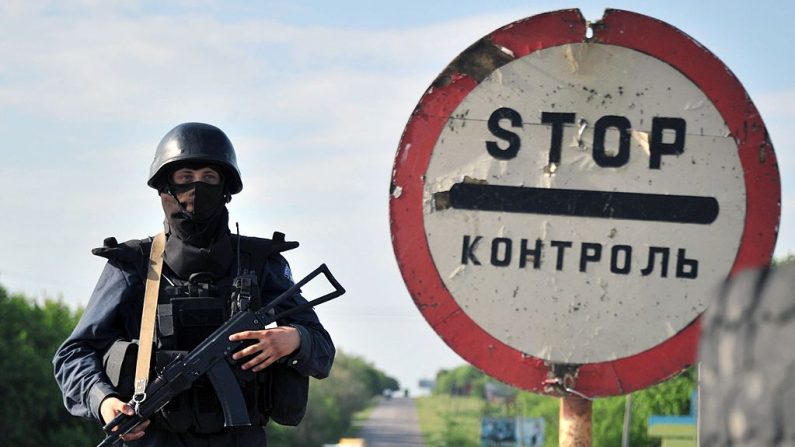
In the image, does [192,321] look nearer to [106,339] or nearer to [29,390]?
[106,339]

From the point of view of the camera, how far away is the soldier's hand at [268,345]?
4609 millimetres

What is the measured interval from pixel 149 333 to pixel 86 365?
0.22 m

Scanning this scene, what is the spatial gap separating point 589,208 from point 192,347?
1757 mm

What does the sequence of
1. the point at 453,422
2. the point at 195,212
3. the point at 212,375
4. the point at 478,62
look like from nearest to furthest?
the point at 478,62 → the point at 212,375 → the point at 195,212 → the point at 453,422

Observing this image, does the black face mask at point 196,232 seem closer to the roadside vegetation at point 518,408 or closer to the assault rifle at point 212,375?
the assault rifle at point 212,375

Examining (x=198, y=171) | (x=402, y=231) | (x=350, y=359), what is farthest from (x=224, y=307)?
(x=350, y=359)

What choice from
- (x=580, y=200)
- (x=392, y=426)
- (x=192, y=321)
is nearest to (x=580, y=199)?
(x=580, y=200)

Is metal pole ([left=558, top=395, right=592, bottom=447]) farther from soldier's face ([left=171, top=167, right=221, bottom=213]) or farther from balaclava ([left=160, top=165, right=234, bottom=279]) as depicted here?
soldier's face ([left=171, top=167, right=221, bottom=213])

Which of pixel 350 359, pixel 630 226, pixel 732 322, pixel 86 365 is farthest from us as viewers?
pixel 350 359

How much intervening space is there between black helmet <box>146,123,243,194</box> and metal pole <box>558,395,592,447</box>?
1.77 metres

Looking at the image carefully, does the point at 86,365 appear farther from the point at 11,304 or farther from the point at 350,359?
the point at 350,359

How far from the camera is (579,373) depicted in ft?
11.6

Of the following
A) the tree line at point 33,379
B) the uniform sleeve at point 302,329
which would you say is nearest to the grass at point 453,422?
the tree line at point 33,379

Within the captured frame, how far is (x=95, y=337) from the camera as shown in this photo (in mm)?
4680
